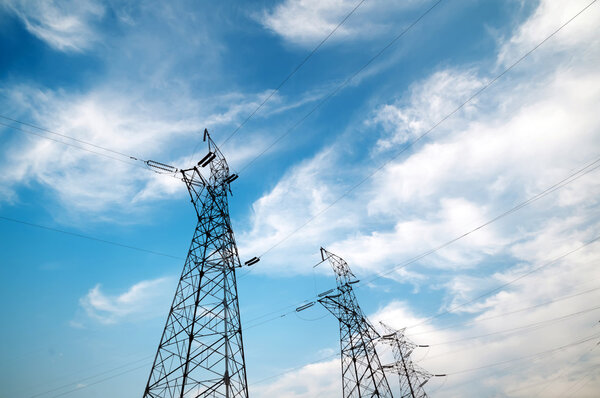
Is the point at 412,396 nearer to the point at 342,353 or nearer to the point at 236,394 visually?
the point at 342,353

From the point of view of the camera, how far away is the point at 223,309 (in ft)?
47.5

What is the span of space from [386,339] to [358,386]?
41.0ft

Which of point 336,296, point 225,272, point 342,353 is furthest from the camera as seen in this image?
point 336,296

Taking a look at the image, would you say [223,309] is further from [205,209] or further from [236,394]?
[205,209]

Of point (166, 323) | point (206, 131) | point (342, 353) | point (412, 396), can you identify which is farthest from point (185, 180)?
point (412, 396)

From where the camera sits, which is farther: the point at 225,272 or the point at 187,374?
the point at 225,272

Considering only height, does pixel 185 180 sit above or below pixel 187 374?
above

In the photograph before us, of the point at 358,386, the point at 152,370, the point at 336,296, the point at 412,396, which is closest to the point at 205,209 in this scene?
the point at 152,370

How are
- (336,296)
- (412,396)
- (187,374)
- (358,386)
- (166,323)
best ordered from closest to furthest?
(187,374)
(166,323)
(358,386)
(336,296)
(412,396)

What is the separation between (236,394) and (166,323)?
490cm

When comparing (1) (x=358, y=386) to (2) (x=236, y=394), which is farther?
(1) (x=358, y=386)

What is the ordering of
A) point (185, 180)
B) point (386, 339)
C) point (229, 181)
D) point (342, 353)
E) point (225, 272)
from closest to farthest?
1. point (225, 272)
2. point (185, 180)
3. point (229, 181)
4. point (342, 353)
5. point (386, 339)

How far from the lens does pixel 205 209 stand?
18.1m

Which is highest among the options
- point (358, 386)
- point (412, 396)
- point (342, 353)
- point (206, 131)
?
point (206, 131)
